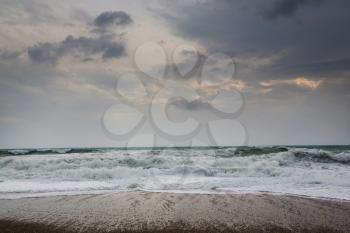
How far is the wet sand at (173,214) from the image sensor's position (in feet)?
15.5

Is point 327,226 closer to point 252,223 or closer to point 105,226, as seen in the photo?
point 252,223

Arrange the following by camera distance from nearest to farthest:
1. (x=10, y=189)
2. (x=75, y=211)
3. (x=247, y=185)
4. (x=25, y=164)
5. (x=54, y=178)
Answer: (x=75, y=211), (x=10, y=189), (x=247, y=185), (x=54, y=178), (x=25, y=164)

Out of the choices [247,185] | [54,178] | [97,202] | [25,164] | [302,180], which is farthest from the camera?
[25,164]

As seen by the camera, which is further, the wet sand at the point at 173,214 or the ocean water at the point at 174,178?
the ocean water at the point at 174,178

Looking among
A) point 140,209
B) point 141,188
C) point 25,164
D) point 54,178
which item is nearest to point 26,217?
point 140,209

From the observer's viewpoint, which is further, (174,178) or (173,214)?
(174,178)

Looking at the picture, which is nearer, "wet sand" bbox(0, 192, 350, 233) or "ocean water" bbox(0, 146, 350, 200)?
"wet sand" bbox(0, 192, 350, 233)

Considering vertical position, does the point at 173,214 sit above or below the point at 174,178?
above

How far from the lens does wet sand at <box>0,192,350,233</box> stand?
472 cm

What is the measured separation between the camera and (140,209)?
5980 mm

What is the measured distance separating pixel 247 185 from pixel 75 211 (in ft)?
19.4

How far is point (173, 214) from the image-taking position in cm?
554

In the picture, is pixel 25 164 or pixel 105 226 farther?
pixel 25 164

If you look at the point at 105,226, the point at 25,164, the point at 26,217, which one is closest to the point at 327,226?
the point at 105,226
